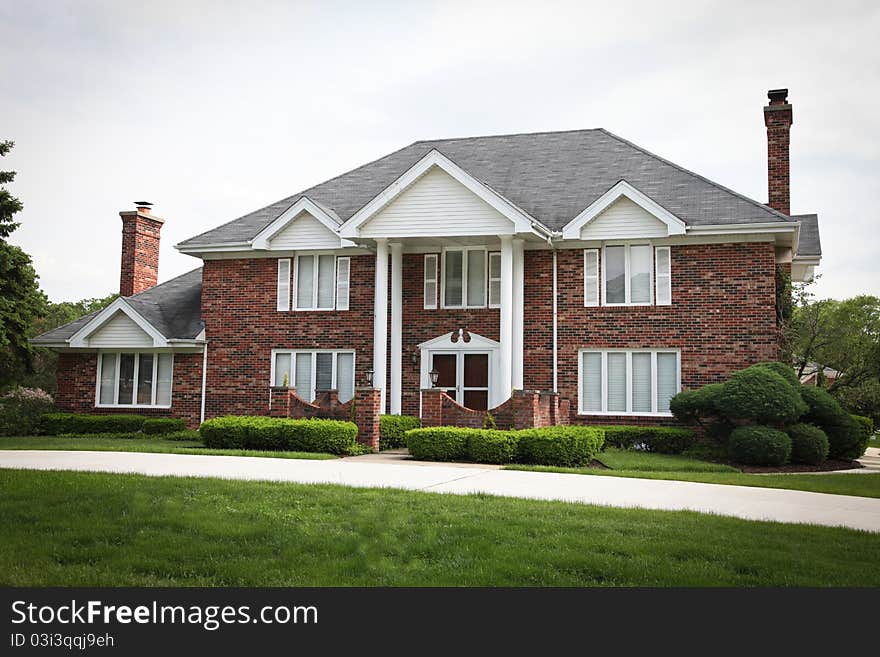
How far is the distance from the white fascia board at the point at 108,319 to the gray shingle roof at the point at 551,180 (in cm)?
252

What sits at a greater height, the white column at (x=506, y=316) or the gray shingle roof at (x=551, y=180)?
the gray shingle roof at (x=551, y=180)

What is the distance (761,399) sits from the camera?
60.1ft

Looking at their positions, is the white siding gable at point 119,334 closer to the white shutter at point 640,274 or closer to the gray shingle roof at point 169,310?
the gray shingle roof at point 169,310

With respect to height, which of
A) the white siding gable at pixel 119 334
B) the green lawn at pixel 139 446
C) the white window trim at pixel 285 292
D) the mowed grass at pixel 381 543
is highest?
the white window trim at pixel 285 292

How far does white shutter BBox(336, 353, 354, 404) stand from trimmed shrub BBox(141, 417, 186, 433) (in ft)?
15.0

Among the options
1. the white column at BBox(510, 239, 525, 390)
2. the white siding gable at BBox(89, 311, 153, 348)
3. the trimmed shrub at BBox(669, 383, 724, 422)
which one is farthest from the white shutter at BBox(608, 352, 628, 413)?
the white siding gable at BBox(89, 311, 153, 348)

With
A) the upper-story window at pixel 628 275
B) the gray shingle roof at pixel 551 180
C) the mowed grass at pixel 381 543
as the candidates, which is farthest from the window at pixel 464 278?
the mowed grass at pixel 381 543

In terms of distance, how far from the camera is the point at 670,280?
21.6 meters

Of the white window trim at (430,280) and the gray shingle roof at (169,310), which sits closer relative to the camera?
the white window trim at (430,280)

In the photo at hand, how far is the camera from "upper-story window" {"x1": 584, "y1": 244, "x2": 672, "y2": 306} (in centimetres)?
2167

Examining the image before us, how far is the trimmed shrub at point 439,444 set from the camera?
16797 mm

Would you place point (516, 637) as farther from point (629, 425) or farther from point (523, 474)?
point (629, 425)

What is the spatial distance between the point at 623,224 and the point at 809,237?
296 inches

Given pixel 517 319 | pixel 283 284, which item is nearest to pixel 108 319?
pixel 283 284
